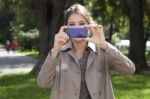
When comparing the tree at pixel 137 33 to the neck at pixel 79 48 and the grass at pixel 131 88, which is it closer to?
the grass at pixel 131 88

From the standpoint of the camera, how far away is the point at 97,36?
16.1 feet

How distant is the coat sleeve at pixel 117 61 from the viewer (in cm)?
491

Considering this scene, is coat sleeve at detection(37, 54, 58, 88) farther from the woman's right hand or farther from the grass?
the grass

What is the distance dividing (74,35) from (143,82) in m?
14.9

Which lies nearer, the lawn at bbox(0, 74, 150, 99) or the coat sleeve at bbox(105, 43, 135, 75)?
the coat sleeve at bbox(105, 43, 135, 75)

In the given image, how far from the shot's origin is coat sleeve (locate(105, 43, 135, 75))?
4910mm

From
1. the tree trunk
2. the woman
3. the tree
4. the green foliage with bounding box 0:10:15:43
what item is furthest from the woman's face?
the green foliage with bounding box 0:10:15:43

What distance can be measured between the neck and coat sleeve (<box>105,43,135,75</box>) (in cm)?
22

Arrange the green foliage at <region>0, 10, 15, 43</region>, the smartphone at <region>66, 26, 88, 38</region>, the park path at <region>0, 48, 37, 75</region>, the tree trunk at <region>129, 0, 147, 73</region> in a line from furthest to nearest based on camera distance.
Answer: the green foliage at <region>0, 10, 15, 43</region> < the park path at <region>0, 48, 37, 75</region> < the tree trunk at <region>129, 0, 147, 73</region> < the smartphone at <region>66, 26, 88, 38</region>

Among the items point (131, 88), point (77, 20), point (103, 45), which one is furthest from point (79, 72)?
point (131, 88)

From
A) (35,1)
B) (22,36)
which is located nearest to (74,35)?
(35,1)

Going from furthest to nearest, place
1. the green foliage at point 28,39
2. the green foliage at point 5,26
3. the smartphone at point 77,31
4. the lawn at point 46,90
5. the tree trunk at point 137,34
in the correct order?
1. the green foliage at point 5,26
2. the green foliage at point 28,39
3. the tree trunk at point 137,34
4. the lawn at point 46,90
5. the smartphone at point 77,31

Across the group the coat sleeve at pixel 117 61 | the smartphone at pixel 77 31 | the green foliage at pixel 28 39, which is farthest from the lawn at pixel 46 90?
the green foliage at pixel 28 39

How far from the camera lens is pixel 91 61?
488 cm
